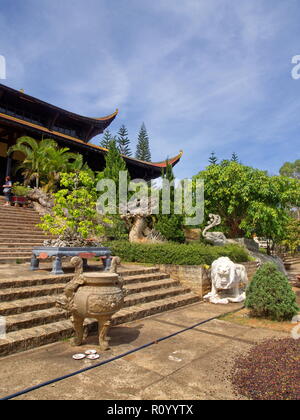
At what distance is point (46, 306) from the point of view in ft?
16.3

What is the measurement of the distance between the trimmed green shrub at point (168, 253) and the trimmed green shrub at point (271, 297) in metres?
2.58

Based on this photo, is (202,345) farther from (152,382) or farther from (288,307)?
(288,307)

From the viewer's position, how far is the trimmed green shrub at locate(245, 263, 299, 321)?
18.5 feet

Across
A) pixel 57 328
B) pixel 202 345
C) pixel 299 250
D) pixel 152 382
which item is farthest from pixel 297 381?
pixel 299 250

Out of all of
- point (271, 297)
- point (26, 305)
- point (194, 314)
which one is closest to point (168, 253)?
point (194, 314)

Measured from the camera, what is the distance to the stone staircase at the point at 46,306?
411cm

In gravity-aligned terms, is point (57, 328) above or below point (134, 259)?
below

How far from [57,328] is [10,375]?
1.23 meters

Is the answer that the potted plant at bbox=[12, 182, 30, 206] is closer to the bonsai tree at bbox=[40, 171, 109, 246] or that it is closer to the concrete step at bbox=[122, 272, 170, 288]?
the bonsai tree at bbox=[40, 171, 109, 246]

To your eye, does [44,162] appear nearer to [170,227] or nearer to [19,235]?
[19,235]

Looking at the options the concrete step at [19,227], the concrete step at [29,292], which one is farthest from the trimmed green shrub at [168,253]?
the concrete step at [29,292]
